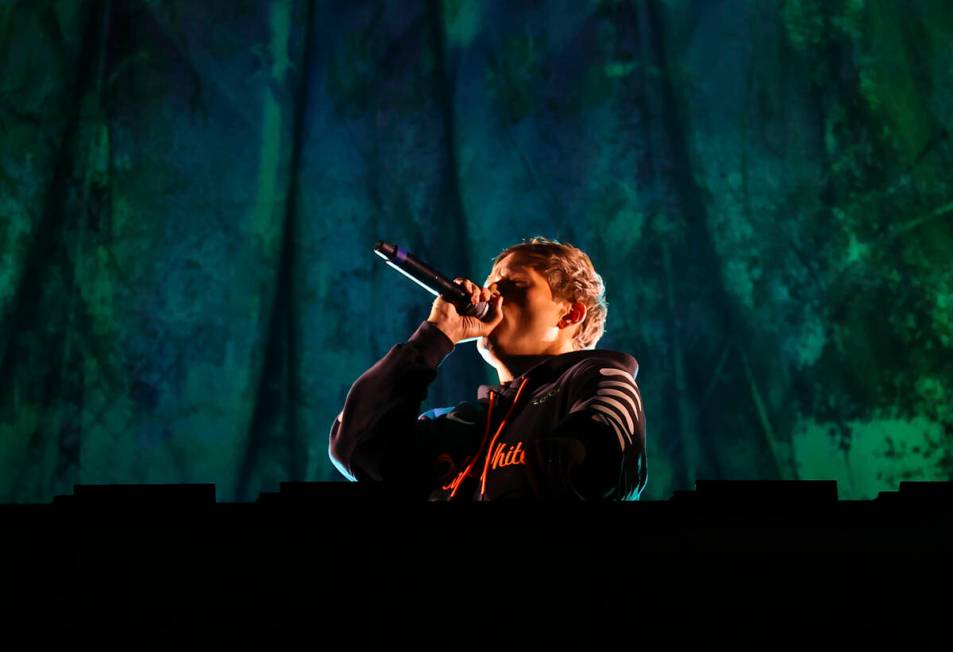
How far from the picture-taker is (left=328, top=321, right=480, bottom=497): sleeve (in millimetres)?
1533

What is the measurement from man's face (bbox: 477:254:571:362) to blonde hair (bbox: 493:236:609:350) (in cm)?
2

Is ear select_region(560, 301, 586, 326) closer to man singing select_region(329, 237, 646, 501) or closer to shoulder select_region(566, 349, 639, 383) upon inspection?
man singing select_region(329, 237, 646, 501)

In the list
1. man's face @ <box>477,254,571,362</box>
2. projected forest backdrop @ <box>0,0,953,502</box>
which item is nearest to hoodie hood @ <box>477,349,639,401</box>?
man's face @ <box>477,254,571,362</box>

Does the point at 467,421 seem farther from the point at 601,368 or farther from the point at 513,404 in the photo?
the point at 601,368

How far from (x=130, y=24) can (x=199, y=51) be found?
19 centimetres

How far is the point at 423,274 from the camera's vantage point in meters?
1.52

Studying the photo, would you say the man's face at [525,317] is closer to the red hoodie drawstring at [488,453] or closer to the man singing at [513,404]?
the man singing at [513,404]

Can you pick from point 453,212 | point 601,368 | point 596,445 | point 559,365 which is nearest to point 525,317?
point 559,365

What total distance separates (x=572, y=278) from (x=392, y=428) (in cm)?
45

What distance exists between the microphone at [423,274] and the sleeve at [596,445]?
0.24 m

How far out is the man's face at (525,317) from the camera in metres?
1.71

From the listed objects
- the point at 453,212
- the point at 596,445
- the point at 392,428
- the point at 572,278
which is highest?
the point at 453,212

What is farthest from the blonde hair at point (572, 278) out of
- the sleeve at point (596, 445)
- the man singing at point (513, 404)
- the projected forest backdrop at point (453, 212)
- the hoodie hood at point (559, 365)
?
the projected forest backdrop at point (453, 212)

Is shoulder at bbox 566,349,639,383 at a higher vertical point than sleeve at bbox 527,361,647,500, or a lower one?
higher
